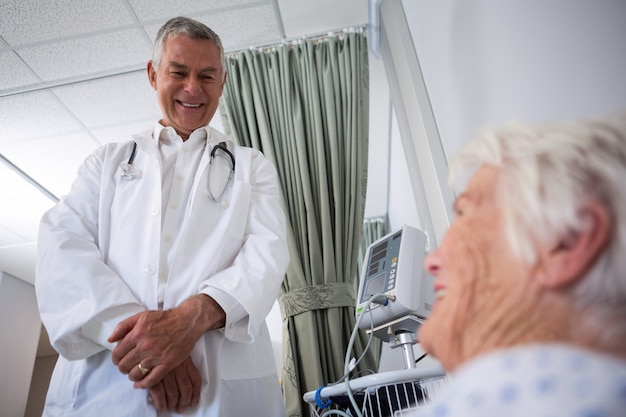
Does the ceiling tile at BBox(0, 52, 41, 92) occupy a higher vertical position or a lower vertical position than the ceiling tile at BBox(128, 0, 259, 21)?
higher

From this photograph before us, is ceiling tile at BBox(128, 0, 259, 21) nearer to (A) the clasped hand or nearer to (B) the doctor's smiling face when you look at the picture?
(B) the doctor's smiling face

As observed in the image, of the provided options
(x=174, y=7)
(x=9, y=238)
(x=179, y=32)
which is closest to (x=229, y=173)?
(x=179, y=32)

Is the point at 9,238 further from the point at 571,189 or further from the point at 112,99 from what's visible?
the point at 571,189

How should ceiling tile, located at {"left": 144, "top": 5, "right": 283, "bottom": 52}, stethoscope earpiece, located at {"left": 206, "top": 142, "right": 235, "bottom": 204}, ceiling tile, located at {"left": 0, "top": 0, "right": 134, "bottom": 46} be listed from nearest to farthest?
stethoscope earpiece, located at {"left": 206, "top": 142, "right": 235, "bottom": 204}, ceiling tile, located at {"left": 0, "top": 0, "right": 134, "bottom": 46}, ceiling tile, located at {"left": 144, "top": 5, "right": 283, "bottom": 52}

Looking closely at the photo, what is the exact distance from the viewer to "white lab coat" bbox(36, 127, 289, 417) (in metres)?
1.10

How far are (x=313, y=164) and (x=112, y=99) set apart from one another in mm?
1351

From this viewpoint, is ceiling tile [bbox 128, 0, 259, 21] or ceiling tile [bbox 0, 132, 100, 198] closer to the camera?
ceiling tile [bbox 128, 0, 259, 21]

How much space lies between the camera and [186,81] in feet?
4.86

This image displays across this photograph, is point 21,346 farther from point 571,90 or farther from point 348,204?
point 571,90

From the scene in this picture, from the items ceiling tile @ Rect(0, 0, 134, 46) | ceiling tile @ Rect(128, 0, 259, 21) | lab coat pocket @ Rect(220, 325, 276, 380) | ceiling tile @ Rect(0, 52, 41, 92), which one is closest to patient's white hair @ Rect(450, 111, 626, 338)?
lab coat pocket @ Rect(220, 325, 276, 380)

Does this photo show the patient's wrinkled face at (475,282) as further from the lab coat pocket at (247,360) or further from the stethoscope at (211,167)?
the stethoscope at (211,167)

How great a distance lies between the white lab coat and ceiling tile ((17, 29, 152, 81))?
127 centimetres

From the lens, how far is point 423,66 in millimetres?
1873

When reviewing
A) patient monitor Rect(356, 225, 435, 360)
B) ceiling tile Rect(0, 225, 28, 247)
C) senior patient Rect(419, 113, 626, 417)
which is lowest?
senior patient Rect(419, 113, 626, 417)
